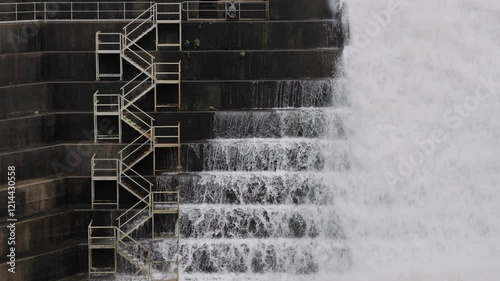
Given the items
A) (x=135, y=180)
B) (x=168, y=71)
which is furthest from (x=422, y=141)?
(x=135, y=180)

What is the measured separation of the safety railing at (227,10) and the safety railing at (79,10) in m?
1.94

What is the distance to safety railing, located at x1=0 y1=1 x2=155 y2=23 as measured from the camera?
137 feet

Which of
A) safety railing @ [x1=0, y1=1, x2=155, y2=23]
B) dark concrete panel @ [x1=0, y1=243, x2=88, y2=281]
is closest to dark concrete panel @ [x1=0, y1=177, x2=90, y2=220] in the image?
dark concrete panel @ [x1=0, y1=243, x2=88, y2=281]

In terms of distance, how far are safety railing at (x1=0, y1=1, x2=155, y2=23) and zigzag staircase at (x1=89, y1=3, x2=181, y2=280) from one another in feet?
2.15

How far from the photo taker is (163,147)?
1534 inches

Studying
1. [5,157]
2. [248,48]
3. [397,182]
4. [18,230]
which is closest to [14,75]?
[5,157]

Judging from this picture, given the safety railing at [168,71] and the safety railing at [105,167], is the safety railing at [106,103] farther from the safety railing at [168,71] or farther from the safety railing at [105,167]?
the safety railing at [105,167]

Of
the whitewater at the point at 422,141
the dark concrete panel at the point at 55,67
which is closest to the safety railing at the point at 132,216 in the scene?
the dark concrete panel at the point at 55,67

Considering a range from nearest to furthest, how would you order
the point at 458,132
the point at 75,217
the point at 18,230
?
1. the point at 18,230
2. the point at 75,217
3. the point at 458,132

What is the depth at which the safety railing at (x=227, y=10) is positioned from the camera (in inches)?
1672

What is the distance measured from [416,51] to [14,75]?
16.0 meters

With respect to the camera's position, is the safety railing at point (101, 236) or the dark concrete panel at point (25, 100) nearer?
the safety railing at point (101, 236)

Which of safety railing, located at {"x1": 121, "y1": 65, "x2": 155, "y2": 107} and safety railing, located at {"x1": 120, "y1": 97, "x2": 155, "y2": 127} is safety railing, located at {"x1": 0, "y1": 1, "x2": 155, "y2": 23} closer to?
safety railing, located at {"x1": 121, "y1": 65, "x2": 155, "y2": 107}

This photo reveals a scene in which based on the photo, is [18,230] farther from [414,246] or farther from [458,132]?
[458,132]
